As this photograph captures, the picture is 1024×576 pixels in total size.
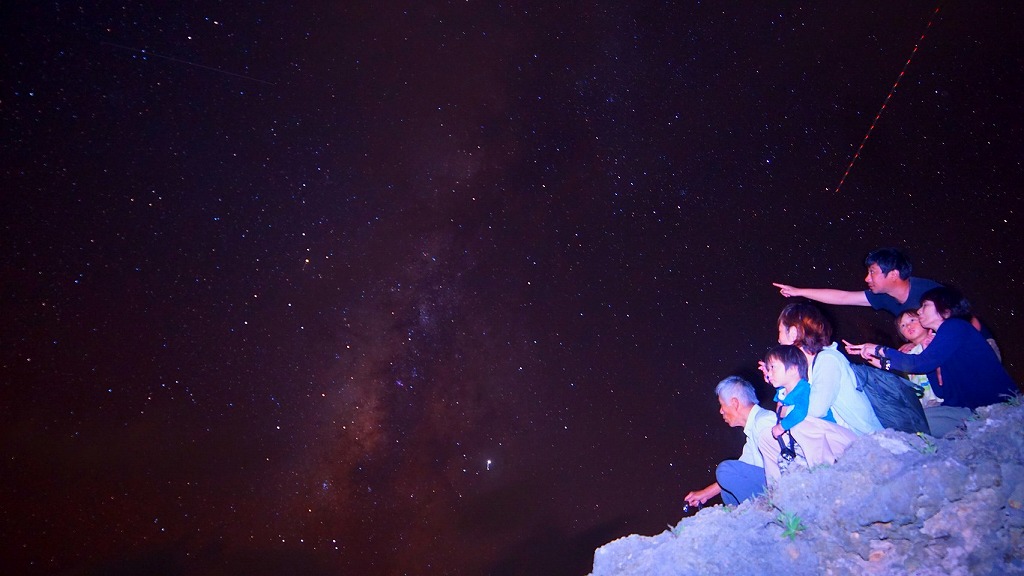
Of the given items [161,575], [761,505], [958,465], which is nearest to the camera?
[958,465]

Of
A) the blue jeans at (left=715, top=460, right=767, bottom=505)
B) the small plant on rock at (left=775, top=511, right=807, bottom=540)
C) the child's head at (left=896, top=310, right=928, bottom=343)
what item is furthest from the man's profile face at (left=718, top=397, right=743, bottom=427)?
the child's head at (left=896, top=310, right=928, bottom=343)

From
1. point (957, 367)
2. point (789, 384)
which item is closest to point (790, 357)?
point (789, 384)

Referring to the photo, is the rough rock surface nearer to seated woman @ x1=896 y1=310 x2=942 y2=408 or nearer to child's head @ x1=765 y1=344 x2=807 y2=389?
child's head @ x1=765 y1=344 x2=807 y2=389

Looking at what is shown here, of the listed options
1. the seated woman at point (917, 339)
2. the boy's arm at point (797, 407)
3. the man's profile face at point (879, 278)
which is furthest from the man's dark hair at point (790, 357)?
the man's profile face at point (879, 278)

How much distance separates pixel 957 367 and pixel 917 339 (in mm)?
801

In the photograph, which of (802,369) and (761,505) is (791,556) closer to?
(761,505)

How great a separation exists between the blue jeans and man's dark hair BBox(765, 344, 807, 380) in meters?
0.81

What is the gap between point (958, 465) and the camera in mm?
2371

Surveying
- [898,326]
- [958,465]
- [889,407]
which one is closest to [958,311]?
[898,326]

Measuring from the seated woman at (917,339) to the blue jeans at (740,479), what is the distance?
5.12 feet

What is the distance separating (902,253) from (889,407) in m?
→ 1.79

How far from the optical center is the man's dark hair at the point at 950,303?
3727 mm

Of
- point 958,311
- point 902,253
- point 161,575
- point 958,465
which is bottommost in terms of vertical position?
point 958,465

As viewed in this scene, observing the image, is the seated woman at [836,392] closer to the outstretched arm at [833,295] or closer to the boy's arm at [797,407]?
the boy's arm at [797,407]
